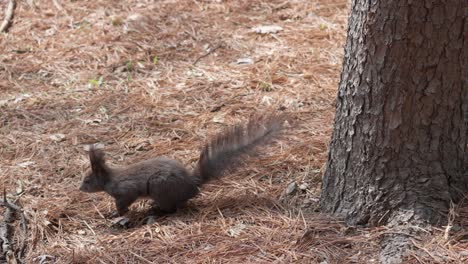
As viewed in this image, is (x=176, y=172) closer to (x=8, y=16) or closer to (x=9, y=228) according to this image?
(x=9, y=228)

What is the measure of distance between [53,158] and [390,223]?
2.32 m

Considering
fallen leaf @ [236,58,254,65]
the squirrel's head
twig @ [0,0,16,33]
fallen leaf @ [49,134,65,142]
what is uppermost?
twig @ [0,0,16,33]

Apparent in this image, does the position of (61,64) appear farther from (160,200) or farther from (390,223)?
(390,223)

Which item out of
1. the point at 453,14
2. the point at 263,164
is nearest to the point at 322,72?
the point at 263,164

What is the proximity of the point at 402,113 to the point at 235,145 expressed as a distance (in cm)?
97

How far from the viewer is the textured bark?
10.2 feet

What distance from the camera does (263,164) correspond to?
14.1ft

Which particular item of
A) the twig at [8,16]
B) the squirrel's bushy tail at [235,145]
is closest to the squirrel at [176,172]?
the squirrel's bushy tail at [235,145]

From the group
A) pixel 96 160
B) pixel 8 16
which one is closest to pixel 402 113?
pixel 96 160

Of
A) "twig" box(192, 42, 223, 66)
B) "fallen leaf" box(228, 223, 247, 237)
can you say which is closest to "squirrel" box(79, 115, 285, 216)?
"fallen leaf" box(228, 223, 247, 237)

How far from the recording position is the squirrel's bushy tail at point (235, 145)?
3756 mm

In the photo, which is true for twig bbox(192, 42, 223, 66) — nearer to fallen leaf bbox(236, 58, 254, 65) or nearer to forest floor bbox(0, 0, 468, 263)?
forest floor bbox(0, 0, 468, 263)

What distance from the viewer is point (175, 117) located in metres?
5.06

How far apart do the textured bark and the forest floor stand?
0.61 ft
